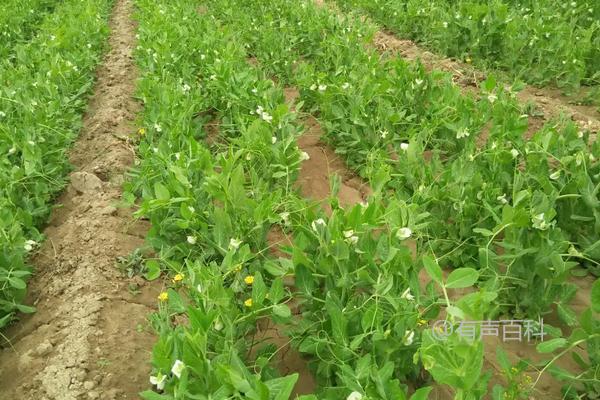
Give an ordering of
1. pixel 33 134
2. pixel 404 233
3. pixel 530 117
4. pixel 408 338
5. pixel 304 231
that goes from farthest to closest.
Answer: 1. pixel 530 117
2. pixel 33 134
3. pixel 304 231
4. pixel 404 233
5. pixel 408 338

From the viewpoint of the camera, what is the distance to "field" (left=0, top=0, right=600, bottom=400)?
201cm

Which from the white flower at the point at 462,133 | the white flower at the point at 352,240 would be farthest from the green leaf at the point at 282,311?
the white flower at the point at 462,133

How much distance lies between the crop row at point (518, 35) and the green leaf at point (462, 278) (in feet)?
13.1

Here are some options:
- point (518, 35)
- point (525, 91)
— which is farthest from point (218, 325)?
point (518, 35)

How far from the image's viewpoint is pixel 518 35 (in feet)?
17.9

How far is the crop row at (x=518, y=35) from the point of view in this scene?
17.0 ft

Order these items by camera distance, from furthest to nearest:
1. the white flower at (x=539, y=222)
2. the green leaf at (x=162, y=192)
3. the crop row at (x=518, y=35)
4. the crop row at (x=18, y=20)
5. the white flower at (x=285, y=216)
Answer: the crop row at (x=18, y=20), the crop row at (x=518, y=35), the green leaf at (x=162, y=192), the white flower at (x=285, y=216), the white flower at (x=539, y=222)

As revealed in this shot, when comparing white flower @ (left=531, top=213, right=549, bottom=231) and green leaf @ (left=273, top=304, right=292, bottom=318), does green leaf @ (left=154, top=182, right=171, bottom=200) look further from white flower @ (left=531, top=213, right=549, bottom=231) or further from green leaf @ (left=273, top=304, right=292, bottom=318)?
white flower @ (left=531, top=213, right=549, bottom=231)

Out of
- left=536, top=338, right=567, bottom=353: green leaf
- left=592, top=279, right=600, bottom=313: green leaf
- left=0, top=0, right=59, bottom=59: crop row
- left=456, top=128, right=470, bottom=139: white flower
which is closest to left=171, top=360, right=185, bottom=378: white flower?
left=536, top=338, right=567, bottom=353: green leaf

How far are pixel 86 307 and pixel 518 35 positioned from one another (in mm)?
4875

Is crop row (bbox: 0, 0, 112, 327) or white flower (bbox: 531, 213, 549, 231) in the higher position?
white flower (bbox: 531, 213, 549, 231)

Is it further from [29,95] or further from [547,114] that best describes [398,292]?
[29,95]

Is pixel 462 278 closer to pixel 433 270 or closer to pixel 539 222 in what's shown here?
pixel 433 270

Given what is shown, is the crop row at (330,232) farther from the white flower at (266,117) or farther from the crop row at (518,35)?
Result: the crop row at (518,35)
